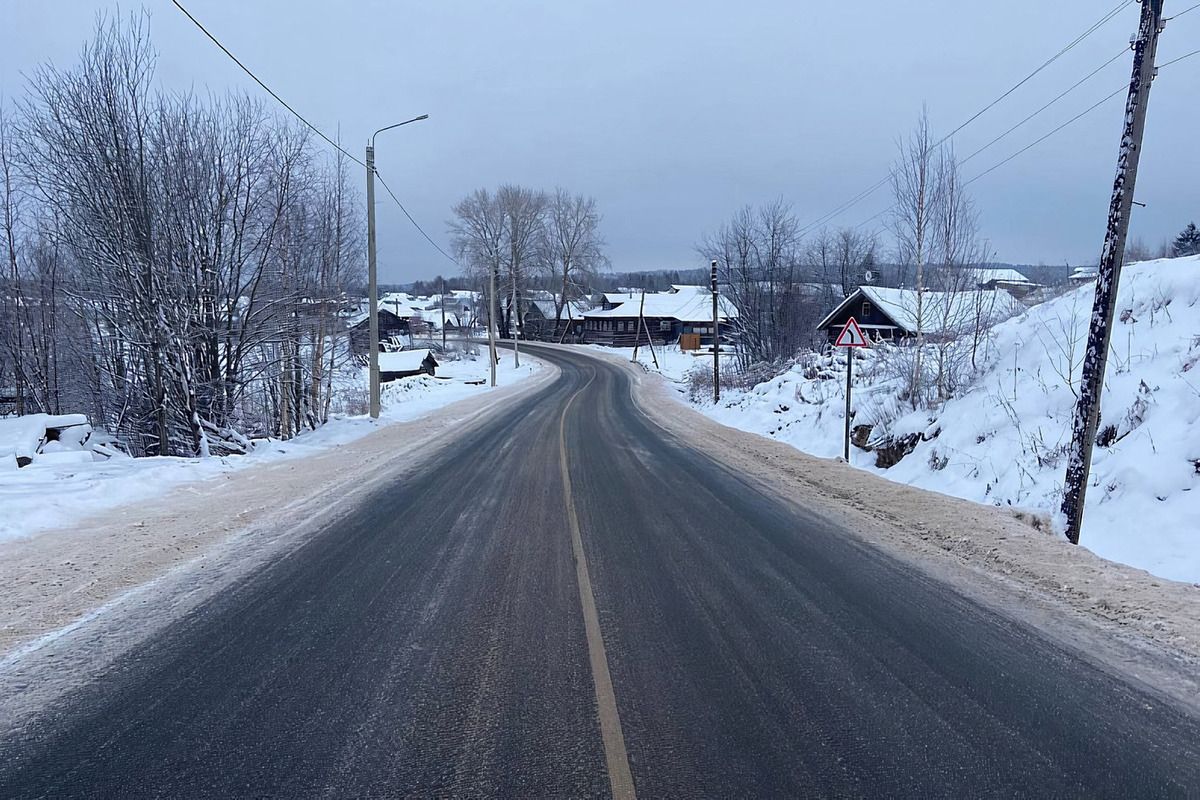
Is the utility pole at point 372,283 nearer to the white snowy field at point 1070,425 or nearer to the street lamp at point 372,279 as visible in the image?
the street lamp at point 372,279

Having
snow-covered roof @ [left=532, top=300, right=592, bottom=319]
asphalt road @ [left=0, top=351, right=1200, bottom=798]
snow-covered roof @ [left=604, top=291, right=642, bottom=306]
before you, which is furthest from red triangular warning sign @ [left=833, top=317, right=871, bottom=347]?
snow-covered roof @ [left=532, top=300, right=592, bottom=319]

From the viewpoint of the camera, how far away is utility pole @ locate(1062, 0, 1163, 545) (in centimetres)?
721

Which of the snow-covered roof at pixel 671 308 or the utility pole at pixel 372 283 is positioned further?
the snow-covered roof at pixel 671 308

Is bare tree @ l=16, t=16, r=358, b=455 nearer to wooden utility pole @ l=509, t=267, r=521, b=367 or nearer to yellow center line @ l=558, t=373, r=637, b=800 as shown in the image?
yellow center line @ l=558, t=373, r=637, b=800

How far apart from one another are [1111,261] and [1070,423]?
3579 mm

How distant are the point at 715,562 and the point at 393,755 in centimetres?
383

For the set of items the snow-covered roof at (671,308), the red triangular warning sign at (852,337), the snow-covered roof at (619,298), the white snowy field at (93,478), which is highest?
the snow-covered roof at (619,298)

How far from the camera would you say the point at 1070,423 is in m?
10.2

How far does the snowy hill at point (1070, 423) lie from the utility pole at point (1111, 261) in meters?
0.68

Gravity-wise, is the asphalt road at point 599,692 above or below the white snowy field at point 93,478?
above

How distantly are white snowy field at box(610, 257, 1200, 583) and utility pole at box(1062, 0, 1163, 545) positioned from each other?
629 millimetres

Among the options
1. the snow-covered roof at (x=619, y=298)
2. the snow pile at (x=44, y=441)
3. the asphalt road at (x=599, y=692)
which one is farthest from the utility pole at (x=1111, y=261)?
the snow-covered roof at (x=619, y=298)

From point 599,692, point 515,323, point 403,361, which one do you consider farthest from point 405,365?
point 599,692

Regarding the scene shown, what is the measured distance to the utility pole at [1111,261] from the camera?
721cm
